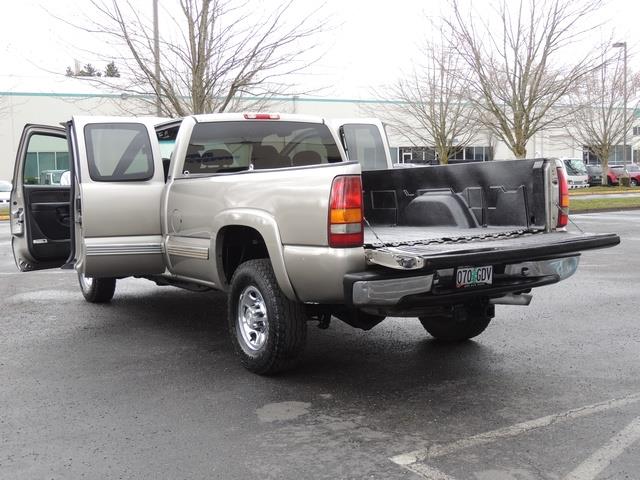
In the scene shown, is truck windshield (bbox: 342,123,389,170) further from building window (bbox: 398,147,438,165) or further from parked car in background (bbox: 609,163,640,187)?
parked car in background (bbox: 609,163,640,187)

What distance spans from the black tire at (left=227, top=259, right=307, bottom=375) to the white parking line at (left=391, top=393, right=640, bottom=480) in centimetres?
145

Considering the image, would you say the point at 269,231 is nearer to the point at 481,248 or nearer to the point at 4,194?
the point at 481,248

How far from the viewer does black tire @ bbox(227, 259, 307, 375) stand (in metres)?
4.90

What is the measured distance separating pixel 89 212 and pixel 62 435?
8.12 feet

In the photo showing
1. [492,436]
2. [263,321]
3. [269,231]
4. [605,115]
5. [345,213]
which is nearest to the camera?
[492,436]

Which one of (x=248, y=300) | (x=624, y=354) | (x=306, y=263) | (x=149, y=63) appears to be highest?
(x=149, y=63)

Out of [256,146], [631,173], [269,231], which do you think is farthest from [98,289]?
[631,173]

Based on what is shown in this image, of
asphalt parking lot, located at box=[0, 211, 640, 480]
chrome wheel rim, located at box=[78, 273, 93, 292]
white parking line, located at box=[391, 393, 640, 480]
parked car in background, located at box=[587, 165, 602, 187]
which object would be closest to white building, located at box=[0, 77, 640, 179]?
parked car in background, located at box=[587, 165, 602, 187]

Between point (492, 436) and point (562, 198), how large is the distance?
2.05 metres

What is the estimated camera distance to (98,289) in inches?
318

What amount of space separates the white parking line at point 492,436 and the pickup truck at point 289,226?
888 millimetres

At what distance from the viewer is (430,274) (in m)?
4.35

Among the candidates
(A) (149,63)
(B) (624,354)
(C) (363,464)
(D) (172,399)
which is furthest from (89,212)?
(A) (149,63)

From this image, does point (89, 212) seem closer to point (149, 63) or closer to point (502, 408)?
point (502, 408)
